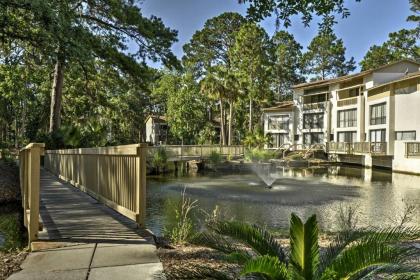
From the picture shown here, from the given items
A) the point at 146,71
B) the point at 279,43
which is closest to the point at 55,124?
the point at 146,71

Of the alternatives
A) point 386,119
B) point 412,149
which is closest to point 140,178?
point 412,149

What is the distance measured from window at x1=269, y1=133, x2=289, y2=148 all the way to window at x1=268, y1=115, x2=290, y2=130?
1009 millimetres

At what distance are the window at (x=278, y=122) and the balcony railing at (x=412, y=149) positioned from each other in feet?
76.0

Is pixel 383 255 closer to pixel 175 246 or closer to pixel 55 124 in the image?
pixel 175 246

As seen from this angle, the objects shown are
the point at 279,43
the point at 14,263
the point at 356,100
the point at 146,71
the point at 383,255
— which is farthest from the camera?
the point at 279,43

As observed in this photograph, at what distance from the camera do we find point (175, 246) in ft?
19.9

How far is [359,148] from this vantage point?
3744cm

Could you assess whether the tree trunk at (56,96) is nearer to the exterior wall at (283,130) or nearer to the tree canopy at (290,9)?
the tree canopy at (290,9)

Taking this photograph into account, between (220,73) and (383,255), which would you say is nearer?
(383,255)

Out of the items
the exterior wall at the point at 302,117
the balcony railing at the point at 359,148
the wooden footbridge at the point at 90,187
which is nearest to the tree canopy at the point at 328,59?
the exterior wall at the point at 302,117

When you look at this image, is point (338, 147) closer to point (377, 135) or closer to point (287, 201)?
point (377, 135)

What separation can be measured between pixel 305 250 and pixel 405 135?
3489 centimetres

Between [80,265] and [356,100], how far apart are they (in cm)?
4189

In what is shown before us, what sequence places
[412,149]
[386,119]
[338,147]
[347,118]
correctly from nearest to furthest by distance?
[412,149] < [386,119] < [338,147] < [347,118]
